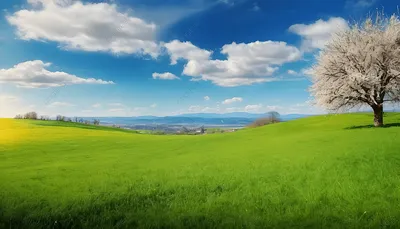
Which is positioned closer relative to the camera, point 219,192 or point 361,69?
point 219,192

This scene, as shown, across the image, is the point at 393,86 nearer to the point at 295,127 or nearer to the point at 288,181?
the point at 295,127

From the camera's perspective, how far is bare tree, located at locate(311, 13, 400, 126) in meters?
44.5

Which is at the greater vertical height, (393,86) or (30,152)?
(393,86)

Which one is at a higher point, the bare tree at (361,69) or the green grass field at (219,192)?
the bare tree at (361,69)

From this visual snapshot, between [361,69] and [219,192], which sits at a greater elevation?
[361,69]

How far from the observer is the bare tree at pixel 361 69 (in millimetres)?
44531

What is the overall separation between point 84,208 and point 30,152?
26.3m

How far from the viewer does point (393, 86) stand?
4534 cm

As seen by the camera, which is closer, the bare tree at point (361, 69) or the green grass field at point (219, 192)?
the green grass field at point (219, 192)

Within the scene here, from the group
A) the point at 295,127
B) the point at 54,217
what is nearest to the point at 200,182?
the point at 54,217

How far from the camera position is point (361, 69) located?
45594mm

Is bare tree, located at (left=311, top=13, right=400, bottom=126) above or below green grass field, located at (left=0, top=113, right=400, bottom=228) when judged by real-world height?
above

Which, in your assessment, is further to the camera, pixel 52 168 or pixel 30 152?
pixel 30 152

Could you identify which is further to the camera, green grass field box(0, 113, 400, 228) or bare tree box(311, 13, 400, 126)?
bare tree box(311, 13, 400, 126)
